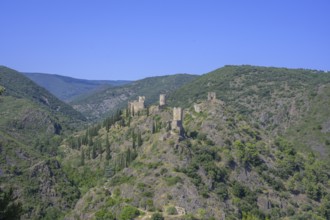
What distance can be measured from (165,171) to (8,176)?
→ 36557mm

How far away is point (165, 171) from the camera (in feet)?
210

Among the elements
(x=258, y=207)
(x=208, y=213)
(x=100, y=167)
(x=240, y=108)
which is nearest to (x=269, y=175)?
(x=258, y=207)

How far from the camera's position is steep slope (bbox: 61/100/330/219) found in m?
58.7

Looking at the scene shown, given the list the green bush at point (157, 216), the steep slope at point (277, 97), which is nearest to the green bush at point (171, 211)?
the green bush at point (157, 216)

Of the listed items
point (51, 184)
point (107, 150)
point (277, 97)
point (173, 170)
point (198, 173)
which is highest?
point (277, 97)

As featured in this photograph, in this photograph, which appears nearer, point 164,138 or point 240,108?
point 164,138

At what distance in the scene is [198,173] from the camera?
65.1 metres

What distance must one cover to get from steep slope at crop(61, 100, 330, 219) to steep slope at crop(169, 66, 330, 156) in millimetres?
34176

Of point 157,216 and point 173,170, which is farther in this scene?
point 173,170

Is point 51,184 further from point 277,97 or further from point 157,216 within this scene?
point 277,97

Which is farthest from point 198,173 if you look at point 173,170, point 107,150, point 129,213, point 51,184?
point 51,184

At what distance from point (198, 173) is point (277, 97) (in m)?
102

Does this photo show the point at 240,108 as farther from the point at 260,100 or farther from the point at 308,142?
the point at 308,142

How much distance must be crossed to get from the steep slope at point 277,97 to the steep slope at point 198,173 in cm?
3418
